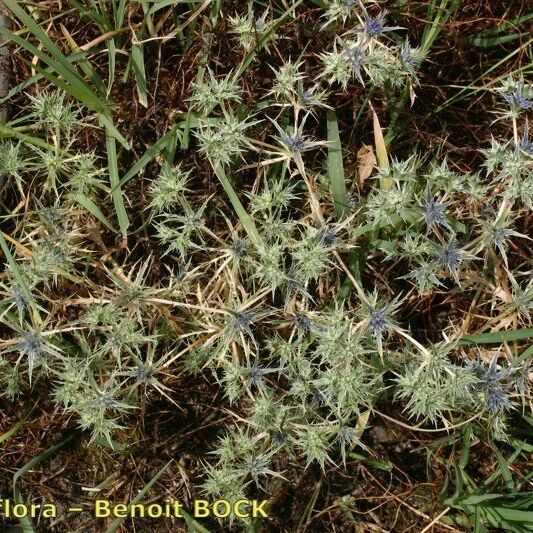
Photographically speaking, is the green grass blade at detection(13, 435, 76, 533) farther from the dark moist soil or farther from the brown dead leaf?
the brown dead leaf

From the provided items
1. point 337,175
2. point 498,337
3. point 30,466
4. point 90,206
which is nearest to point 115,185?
point 90,206

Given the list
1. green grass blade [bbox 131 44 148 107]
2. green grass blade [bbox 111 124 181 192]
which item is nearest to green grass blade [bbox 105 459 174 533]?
green grass blade [bbox 111 124 181 192]

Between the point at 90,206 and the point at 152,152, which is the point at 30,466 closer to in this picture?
the point at 90,206

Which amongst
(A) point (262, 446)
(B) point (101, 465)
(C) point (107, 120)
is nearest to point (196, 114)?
(C) point (107, 120)

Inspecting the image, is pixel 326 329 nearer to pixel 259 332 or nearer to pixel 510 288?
pixel 259 332

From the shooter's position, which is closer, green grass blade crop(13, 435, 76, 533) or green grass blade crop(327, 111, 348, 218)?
green grass blade crop(327, 111, 348, 218)

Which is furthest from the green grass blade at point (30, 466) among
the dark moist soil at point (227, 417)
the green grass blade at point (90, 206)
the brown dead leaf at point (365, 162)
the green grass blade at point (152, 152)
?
the brown dead leaf at point (365, 162)
